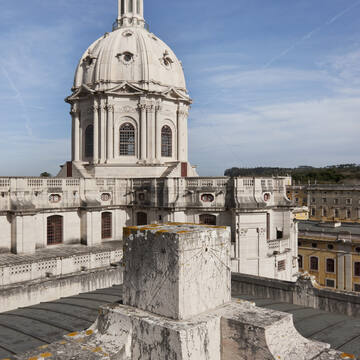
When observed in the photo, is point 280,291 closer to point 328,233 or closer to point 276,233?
point 276,233

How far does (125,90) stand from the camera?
121 ft

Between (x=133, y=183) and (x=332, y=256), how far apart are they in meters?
25.9

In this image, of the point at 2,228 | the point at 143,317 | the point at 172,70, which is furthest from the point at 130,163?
the point at 143,317

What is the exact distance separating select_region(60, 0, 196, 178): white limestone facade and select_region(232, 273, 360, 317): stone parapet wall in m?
20.1

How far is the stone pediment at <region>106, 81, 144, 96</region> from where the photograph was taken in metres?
36.5

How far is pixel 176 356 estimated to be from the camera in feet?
16.7

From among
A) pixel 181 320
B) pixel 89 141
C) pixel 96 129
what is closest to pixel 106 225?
pixel 96 129

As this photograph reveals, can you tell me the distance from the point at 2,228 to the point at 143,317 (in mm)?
24367

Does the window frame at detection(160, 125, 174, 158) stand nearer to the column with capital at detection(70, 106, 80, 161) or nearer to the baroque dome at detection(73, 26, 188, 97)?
the baroque dome at detection(73, 26, 188, 97)

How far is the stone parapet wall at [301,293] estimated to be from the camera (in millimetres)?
14003

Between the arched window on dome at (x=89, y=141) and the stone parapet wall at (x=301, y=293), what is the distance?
997 inches

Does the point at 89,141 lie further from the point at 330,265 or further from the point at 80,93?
the point at 330,265

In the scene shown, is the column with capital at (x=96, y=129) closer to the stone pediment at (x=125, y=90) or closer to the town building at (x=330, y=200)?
the stone pediment at (x=125, y=90)

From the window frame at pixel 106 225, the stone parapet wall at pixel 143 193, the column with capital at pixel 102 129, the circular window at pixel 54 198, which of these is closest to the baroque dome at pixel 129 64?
the column with capital at pixel 102 129
